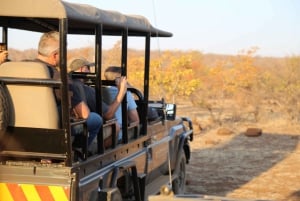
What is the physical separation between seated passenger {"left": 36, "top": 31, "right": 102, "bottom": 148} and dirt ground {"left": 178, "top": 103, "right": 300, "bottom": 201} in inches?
158

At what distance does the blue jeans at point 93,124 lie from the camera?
443 cm

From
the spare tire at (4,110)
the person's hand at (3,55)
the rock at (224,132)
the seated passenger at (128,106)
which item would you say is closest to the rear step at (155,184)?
the seated passenger at (128,106)

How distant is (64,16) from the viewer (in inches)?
148

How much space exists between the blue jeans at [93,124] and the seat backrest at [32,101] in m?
0.44

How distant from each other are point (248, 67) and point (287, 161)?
11130 mm

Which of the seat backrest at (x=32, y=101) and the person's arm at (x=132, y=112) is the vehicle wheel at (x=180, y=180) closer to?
the person's arm at (x=132, y=112)

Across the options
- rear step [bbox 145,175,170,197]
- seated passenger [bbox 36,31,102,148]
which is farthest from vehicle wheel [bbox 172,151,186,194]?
seated passenger [bbox 36,31,102,148]

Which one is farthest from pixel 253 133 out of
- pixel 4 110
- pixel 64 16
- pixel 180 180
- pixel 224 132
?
pixel 64 16

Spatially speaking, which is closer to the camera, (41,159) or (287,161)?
(41,159)

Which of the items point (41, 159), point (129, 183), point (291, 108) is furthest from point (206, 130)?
point (41, 159)

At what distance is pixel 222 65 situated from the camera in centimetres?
2250

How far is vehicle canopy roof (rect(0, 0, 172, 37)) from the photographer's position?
3775 millimetres

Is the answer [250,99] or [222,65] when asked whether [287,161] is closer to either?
[250,99]

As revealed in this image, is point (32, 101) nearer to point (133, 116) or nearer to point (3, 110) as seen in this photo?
point (3, 110)
